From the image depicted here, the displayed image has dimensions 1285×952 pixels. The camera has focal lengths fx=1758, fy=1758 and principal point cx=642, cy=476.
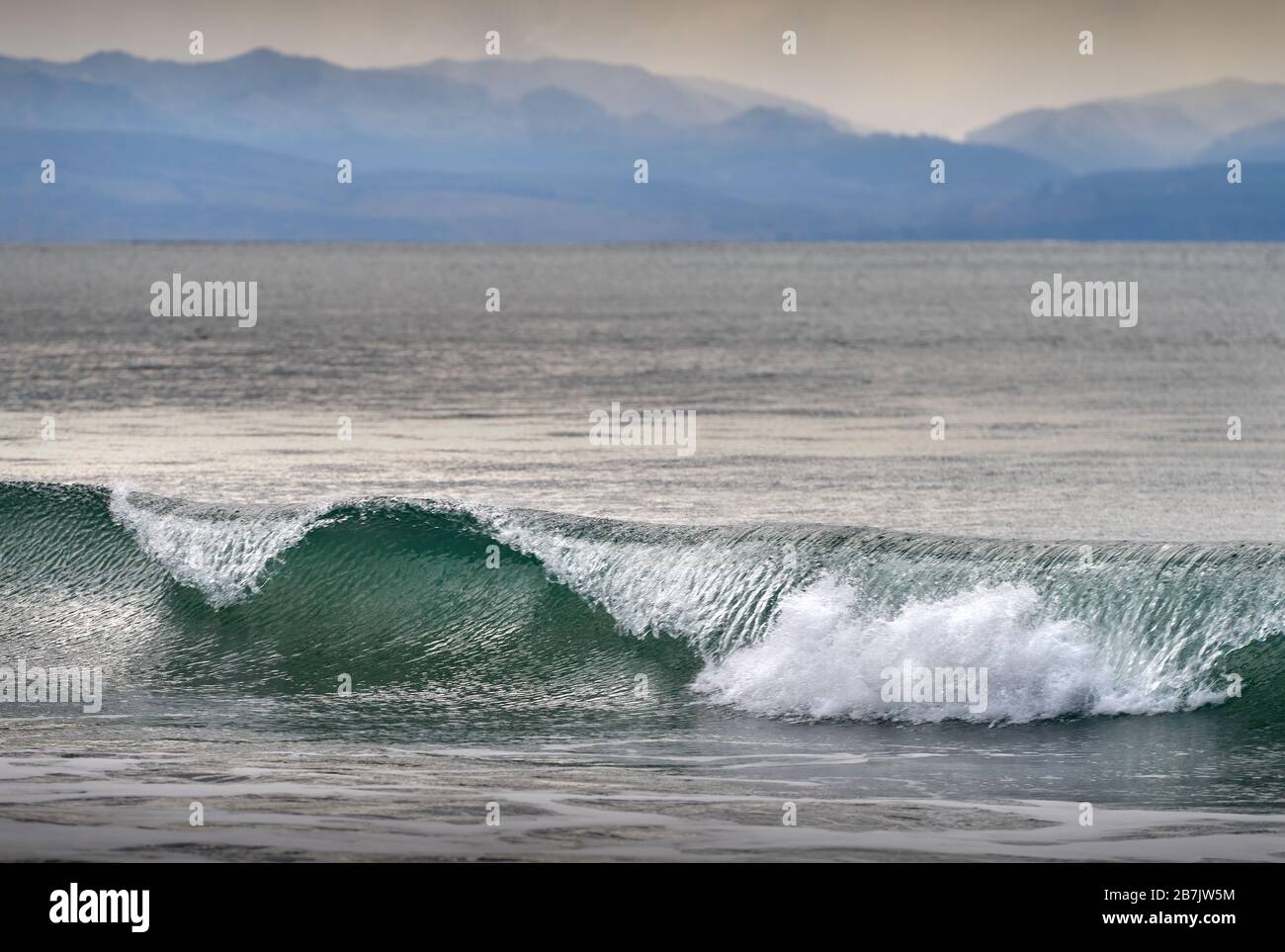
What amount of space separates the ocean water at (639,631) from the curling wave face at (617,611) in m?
0.04

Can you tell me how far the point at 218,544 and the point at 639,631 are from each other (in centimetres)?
549

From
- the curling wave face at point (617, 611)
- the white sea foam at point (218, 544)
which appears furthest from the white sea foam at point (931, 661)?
the white sea foam at point (218, 544)

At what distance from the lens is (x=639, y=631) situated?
16.2 m

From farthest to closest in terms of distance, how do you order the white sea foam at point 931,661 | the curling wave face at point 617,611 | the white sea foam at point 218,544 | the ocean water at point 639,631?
the white sea foam at point 218,544 < the curling wave face at point 617,611 < the white sea foam at point 931,661 < the ocean water at point 639,631

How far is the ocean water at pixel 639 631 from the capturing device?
10.7 meters

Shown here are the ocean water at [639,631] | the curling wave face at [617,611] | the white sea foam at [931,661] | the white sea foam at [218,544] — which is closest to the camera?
the ocean water at [639,631]

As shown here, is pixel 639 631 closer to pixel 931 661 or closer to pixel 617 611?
pixel 617 611

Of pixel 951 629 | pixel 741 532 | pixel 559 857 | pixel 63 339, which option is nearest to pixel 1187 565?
pixel 951 629

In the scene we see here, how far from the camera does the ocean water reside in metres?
10.7

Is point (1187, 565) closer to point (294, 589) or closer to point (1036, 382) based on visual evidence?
point (294, 589)

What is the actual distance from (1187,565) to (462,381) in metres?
29.6

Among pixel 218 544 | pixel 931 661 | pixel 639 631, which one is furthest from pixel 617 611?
pixel 218 544

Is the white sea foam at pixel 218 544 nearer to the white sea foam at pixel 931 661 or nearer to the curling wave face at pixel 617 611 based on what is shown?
the curling wave face at pixel 617 611
